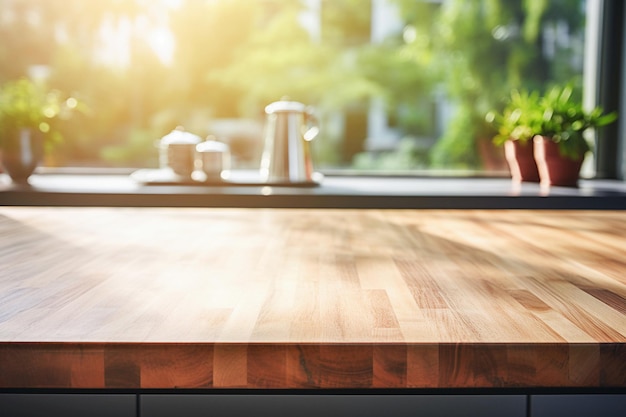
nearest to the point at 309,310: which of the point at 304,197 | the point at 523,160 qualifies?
the point at 304,197

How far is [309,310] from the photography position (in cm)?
70

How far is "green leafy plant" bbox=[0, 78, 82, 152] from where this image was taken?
1.77m

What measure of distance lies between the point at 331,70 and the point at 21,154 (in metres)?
9.31

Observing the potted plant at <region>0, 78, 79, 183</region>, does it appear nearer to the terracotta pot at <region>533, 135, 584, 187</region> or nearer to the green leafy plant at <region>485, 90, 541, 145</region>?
the green leafy plant at <region>485, 90, 541, 145</region>

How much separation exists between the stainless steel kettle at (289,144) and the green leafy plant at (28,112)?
581 millimetres

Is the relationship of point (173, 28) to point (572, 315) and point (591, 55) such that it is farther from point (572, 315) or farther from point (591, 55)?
point (572, 315)

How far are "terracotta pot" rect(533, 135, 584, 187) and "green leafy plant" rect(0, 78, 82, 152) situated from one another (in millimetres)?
1298

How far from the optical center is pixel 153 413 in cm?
69

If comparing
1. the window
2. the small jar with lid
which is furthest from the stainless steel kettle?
the window

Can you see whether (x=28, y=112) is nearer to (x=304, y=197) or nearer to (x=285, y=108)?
(x=285, y=108)

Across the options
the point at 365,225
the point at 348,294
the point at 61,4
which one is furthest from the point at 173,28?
the point at 348,294

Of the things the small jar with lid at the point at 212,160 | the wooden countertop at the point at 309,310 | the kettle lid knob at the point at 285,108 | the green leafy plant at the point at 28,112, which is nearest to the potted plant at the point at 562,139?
the wooden countertop at the point at 309,310

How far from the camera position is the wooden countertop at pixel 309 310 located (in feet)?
1.87

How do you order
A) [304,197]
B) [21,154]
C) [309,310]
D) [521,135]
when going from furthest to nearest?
[521,135] < [21,154] < [304,197] < [309,310]
